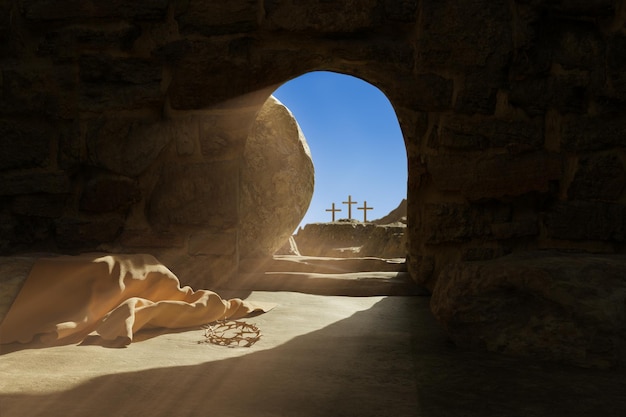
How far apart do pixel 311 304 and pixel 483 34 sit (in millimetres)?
1652

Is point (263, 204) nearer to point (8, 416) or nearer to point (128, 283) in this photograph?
point (128, 283)

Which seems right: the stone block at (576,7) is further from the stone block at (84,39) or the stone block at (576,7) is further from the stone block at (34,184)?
the stone block at (34,184)

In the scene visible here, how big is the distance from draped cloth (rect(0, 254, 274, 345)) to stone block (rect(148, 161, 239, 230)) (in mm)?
839

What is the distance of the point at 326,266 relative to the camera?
3.55 meters

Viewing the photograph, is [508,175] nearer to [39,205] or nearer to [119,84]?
[119,84]

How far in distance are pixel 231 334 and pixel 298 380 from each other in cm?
69

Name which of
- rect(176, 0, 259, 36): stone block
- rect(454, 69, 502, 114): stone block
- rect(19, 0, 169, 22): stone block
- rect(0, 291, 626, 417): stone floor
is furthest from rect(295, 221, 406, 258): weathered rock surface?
rect(0, 291, 626, 417): stone floor

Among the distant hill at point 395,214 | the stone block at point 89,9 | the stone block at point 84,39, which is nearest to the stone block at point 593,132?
the stone block at point 89,9

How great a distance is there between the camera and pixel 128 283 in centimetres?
207

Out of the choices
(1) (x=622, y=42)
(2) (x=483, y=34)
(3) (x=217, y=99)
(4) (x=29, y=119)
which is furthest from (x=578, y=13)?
(4) (x=29, y=119)

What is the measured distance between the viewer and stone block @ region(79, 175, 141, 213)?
2992 mm

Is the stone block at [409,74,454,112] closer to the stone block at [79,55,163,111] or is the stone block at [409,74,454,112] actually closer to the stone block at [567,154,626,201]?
the stone block at [567,154,626,201]

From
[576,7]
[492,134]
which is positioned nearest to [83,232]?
[492,134]

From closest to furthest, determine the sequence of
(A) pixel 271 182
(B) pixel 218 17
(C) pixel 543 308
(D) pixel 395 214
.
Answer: (C) pixel 543 308 → (B) pixel 218 17 → (A) pixel 271 182 → (D) pixel 395 214
